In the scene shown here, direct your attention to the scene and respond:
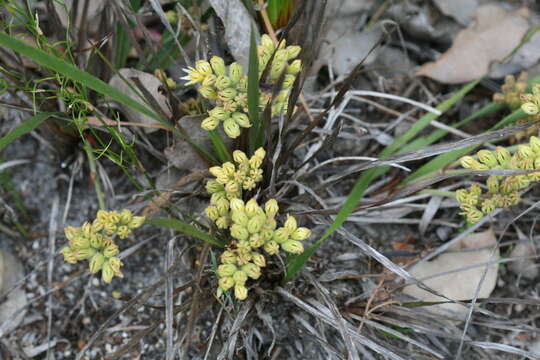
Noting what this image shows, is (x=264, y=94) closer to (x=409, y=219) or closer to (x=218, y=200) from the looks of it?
(x=218, y=200)

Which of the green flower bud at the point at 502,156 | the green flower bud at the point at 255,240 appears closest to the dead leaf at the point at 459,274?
the green flower bud at the point at 502,156

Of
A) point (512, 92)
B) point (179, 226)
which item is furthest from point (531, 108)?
point (179, 226)

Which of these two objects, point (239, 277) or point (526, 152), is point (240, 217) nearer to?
point (239, 277)

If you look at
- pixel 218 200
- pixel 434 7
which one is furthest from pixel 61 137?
pixel 434 7

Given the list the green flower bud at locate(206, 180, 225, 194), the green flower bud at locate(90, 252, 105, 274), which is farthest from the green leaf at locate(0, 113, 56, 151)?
the green flower bud at locate(206, 180, 225, 194)

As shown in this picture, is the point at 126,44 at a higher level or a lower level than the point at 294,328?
higher

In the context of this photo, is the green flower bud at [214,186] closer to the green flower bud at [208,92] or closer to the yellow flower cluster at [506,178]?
the green flower bud at [208,92]
